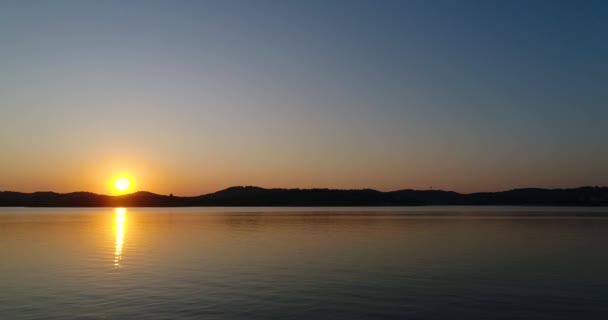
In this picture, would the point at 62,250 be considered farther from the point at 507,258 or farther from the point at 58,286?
the point at 507,258

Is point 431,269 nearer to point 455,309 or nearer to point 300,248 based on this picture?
point 455,309

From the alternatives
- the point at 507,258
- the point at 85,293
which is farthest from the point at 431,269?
the point at 85,293

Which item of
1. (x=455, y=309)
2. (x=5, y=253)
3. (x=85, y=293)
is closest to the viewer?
(x=455, y=309)

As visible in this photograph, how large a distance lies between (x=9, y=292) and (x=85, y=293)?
15.0ft

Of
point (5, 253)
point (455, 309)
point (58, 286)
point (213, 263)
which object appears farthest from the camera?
point (5, 253)

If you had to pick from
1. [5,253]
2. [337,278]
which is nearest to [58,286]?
[337,278]

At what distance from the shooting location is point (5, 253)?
52.0 metres

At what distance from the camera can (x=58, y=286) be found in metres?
32.9

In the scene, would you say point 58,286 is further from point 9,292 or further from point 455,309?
point 455,309

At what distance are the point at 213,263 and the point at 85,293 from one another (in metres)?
14.6

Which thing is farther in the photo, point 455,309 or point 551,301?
point 551,301

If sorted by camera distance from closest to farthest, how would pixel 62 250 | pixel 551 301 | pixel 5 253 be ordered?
pixel 551 301
pixel 5 253
pixel 62 250

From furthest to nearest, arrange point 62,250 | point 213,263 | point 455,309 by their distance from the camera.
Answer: point 62,250 < point 213,263 < point 455,309

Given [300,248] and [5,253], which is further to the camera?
[300,248]
